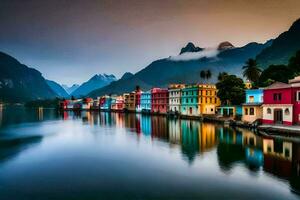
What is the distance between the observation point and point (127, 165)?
78.7 feet

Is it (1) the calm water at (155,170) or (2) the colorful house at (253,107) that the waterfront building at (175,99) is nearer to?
(2) the colorful house at (253,107)

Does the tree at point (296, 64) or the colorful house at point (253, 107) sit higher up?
the tree at point (296, 64)

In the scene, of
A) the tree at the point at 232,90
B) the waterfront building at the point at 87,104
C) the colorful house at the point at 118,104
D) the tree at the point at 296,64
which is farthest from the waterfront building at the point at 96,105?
the tree at the point at 296,64

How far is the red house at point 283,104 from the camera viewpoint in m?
39.4

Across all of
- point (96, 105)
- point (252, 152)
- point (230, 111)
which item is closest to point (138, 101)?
point (230, 111)

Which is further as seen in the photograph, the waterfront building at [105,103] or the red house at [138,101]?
the waterfront building at [105,103]

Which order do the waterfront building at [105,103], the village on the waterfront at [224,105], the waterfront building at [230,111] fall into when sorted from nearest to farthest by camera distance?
the village on the waterfront at [224,105] < the waterfront building at [230,111] < the waterfront building at [105,103]

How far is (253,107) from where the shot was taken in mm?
50719

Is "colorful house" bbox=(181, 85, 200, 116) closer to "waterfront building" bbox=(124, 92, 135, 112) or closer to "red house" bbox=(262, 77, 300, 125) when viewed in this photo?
"red house" bbox=(262, 77, 300, 125)

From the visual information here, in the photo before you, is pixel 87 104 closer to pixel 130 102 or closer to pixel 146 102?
pixel 130 102

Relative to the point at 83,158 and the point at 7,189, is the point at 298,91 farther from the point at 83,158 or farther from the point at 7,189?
the point at 7,189

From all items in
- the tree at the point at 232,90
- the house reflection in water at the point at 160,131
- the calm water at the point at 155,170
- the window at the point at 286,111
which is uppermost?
the tree at the point at 232,90

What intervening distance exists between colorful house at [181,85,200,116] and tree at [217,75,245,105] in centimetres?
1235

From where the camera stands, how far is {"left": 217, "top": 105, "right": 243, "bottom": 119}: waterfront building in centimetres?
5872
